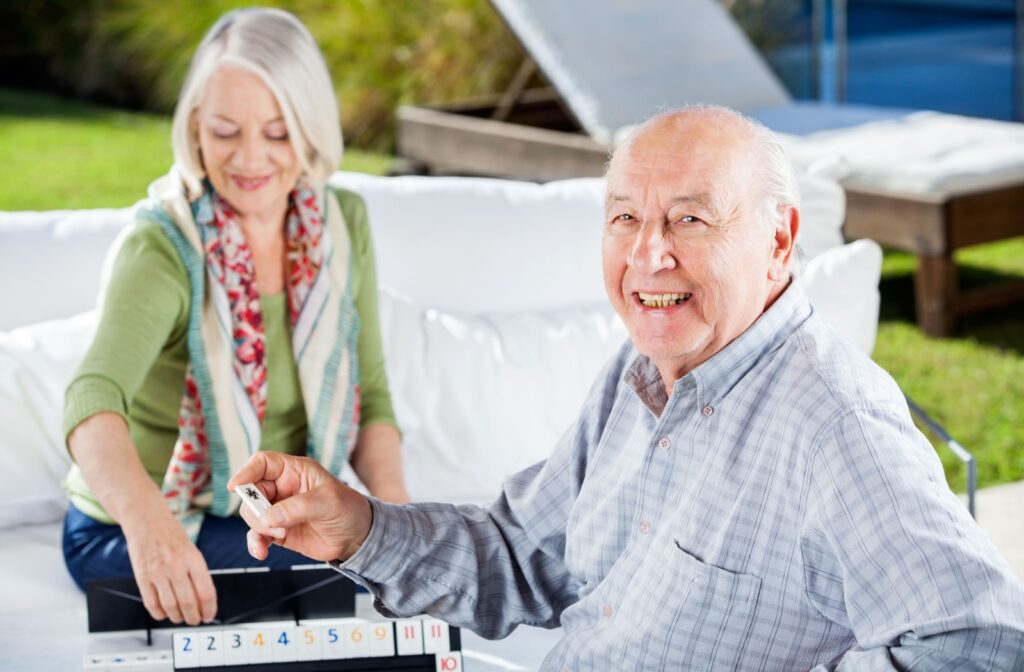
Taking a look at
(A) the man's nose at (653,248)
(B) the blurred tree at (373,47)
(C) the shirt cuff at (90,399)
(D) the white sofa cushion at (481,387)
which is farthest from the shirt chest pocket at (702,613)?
(B) the blurred tree at (373,47)

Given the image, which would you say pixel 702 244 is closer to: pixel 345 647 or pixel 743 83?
pixel 345 647

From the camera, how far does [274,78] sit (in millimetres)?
2301

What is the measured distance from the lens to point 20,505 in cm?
252

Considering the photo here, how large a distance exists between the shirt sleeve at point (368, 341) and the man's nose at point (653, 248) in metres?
1.05

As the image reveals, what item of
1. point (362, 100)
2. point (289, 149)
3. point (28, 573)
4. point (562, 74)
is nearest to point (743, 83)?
point (562, 74)

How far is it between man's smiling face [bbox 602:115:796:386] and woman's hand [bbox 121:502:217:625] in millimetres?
760

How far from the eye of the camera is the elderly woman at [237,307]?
2.27 meters

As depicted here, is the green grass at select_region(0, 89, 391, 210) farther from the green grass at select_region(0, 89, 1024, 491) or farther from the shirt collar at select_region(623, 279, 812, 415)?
the shirt collar at select_region(623, 279, 812, 415)

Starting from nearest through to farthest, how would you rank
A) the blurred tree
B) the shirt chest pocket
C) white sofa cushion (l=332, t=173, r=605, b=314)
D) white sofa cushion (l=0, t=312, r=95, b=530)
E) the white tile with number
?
the shirt chest pocket < the white tile with number < white sofa cushion (l=0, t=312, r=95, b=530) < white sofa cushion (l=332, t=173, r=605, b=314) < the blurred tree

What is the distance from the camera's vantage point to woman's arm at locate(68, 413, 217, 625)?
77.1 inches

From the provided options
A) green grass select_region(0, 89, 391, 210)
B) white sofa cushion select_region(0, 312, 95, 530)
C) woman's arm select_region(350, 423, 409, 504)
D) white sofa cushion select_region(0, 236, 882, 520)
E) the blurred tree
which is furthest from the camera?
the blurred tree

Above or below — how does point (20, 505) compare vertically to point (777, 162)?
below

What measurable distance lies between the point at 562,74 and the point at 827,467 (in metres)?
4.17

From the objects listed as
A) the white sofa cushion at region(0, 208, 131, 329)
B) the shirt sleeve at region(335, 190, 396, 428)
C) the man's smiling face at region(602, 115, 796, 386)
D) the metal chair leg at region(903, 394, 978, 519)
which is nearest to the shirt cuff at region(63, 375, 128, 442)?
the shirt sleeve at region(335, 190, 396, 428)
